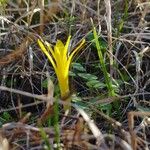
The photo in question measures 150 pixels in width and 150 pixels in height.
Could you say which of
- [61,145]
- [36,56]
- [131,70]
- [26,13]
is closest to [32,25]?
[26,13]

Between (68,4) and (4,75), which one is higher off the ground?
(68,4)

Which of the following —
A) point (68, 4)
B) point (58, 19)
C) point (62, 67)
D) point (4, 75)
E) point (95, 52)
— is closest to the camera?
point (62, 67)

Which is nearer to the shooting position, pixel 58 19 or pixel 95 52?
pixel 95 52

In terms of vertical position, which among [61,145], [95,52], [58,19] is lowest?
[61,145]

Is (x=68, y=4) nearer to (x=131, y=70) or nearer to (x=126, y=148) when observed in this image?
(x=131, y=70)

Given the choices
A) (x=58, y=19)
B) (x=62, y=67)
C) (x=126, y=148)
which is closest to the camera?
(x=126, y=148)

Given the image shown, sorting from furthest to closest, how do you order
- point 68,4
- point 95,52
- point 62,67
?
1. point 68,4
2. point 95,52
3. point 62,67

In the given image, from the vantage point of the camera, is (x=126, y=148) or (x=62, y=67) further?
(x=62, y=67)

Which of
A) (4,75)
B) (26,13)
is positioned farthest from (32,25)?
(4,75)

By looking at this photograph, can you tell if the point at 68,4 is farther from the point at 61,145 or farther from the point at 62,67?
the point at 61,145
